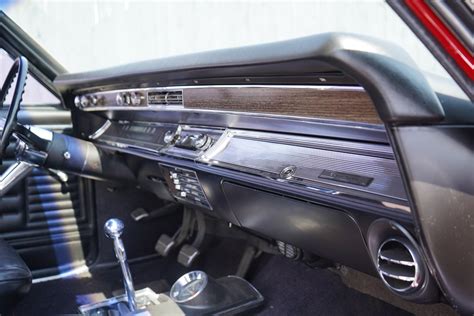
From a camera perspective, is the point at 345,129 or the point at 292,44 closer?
the point at 292,44

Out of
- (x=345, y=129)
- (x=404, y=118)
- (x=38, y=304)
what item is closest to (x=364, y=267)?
(x=345, y=129)

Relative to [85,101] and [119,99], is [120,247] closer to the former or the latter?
[119,99]

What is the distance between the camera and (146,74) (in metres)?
1.71

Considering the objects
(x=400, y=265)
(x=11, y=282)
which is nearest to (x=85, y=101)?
(x=11, y=282)

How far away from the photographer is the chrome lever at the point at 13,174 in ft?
6.48

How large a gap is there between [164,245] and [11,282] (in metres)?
1.12

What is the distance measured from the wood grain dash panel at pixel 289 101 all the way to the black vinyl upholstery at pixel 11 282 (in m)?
0.76

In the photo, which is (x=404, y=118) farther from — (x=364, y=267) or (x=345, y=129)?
(x=364, y=267)

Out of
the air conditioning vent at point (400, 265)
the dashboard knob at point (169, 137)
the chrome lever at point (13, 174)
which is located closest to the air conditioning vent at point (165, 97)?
the dashboard knob at point (169, 137)

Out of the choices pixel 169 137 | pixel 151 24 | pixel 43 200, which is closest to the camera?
pixel 169 137

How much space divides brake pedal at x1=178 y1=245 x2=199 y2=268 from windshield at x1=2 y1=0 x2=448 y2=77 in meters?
0.98

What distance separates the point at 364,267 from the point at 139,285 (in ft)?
4.76

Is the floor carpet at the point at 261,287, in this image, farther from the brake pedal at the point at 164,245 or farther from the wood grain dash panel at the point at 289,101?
the wood grain dash panel at the point at 289,101

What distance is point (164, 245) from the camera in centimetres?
268
